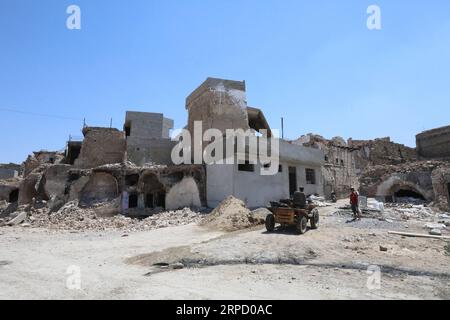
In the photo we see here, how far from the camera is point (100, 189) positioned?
2414 cm

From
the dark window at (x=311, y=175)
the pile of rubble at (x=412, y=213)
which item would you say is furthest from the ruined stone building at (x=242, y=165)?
the pile of rubble at (x=412, y=213)

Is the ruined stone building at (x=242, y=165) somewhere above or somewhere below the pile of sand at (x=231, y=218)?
above

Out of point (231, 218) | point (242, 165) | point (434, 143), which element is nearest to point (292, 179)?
point (242, 165)

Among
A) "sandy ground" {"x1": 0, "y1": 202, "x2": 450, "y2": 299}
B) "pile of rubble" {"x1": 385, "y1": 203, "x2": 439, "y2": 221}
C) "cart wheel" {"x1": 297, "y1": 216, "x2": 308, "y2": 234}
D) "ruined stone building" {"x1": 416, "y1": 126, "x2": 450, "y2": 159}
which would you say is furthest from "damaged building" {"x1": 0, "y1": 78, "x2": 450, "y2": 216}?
"ruined stone building" {"x1": 416, "y1": 126, "x2": 450, "y2": 159}

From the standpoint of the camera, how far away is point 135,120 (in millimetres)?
30984

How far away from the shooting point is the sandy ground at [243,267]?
→ 18.9 ft

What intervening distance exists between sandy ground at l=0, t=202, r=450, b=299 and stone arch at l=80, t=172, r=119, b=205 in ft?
33.1

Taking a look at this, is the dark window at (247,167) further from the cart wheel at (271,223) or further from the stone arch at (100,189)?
the stone arch at (100,189)

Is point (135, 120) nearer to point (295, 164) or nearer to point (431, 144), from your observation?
point (295, 164)

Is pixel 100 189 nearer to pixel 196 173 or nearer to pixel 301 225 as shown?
pixel 196 173

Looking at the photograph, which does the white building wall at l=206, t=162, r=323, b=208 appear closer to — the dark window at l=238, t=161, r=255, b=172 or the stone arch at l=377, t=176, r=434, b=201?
the dark window at l=238, t=161, r=255, b=172

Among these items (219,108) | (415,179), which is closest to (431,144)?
(415,179)

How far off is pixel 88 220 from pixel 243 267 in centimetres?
1556

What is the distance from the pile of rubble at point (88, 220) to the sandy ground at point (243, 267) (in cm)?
448
